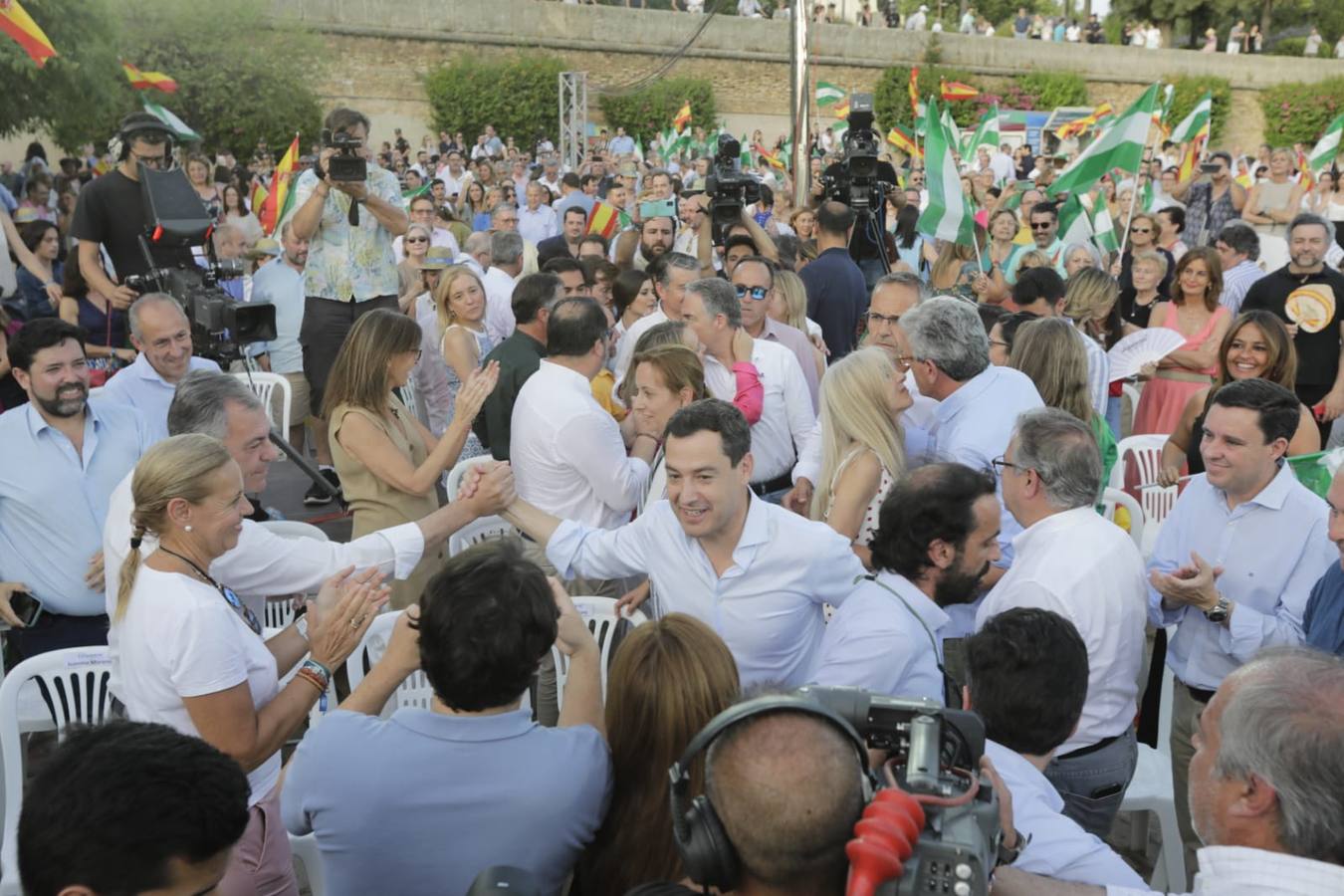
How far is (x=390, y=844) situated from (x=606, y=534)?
1.46 meters

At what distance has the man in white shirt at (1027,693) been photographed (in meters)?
2.15

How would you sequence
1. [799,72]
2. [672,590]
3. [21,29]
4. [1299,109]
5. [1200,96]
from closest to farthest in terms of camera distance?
1. [672,590]
2. [21,29]
3. [799,72]
4. [1200,96]
5. [1299,109]

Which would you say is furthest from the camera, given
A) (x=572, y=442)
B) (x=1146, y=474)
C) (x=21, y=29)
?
(x=21, y=29)

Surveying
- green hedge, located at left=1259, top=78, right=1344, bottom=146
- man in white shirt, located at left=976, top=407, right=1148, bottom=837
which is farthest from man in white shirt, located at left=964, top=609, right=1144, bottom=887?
green hedge, located at left=1259, top=78, right=1344, bottom=146

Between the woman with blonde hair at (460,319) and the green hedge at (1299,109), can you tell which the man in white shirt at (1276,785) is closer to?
the woman with blonde hair at (460,319)

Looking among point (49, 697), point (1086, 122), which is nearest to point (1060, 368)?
point (49, 697)

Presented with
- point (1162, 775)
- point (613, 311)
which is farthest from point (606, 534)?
point (613, 311)

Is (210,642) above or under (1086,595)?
above

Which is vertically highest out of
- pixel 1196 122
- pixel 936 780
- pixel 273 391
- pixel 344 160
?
pixel 344 160

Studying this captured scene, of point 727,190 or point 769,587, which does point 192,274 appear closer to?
point 727,190

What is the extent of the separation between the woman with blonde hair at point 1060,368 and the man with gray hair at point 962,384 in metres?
0.27

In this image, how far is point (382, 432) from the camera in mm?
3992

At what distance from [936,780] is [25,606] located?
122 inches

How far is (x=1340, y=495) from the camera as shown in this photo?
2770mm
